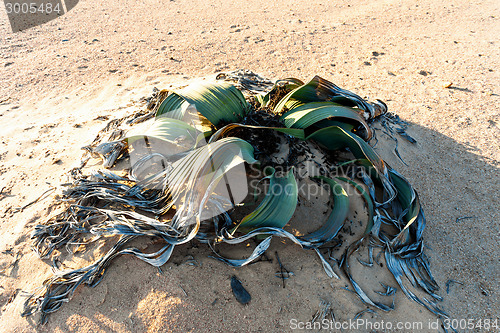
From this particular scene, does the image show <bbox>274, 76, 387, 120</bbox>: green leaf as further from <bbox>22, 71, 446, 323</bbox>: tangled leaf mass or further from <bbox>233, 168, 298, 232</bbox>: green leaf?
<bbox>233, 168, 298, 232</bbox>: green leaf

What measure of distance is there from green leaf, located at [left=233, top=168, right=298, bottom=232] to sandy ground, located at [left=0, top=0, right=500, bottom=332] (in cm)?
21

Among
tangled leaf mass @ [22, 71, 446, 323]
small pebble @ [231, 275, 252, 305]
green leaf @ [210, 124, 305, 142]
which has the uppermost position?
green leaf @ [210, 124, 305, 142]

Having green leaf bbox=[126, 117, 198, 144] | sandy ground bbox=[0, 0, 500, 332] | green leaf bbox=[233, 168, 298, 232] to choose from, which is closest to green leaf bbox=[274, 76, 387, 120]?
sandy ground bbox=[0, 0, 500, 332]

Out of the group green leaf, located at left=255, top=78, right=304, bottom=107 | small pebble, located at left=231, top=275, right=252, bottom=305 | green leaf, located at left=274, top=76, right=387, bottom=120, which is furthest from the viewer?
green leaf, located at left=255, top=78, right=304, bottom=107

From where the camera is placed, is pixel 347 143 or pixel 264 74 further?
pixel 264 74

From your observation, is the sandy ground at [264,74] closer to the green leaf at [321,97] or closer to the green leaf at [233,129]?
the green leaf at [321,97]

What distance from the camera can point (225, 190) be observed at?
71.5 inches

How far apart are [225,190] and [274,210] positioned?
0.34 m

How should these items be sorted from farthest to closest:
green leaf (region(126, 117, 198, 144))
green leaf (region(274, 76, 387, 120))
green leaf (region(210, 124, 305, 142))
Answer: green leaf (region(274, 76, 387, 120)), green leaf (region(126, 117, 198, 144)), green leaf (region(210, 124, 305, 142))

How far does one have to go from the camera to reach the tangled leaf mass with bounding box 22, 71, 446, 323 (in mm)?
1613

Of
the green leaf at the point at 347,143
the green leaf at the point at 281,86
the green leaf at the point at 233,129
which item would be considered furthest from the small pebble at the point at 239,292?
the green leaf at the point at 281,86

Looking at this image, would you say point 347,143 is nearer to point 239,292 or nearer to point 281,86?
point 281,86

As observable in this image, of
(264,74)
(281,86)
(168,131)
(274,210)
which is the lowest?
(264,74)

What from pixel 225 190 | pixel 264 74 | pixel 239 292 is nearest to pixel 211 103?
pixel 225 190
